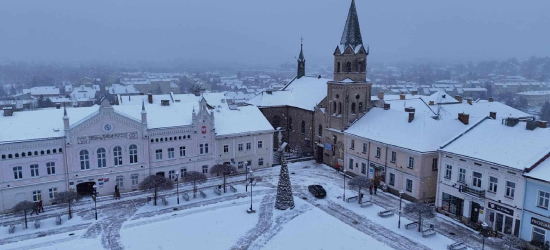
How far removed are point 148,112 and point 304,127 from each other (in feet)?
76.8

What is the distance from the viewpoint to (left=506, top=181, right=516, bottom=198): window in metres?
29.8

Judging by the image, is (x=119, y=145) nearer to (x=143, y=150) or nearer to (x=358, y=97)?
(x=143, y=150)

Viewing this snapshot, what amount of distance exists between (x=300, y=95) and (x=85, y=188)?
107 feet

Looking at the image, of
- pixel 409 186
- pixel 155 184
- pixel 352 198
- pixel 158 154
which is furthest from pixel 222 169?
pixel 409 186

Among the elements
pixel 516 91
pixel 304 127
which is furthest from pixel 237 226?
pixel 516 91

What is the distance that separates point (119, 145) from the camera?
40.2 m

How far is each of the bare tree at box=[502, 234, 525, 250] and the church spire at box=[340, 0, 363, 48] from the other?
27.2 metres

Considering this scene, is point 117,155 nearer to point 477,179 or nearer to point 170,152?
point 170,152

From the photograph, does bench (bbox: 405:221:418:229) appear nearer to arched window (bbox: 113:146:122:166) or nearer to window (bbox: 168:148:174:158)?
window (bbox: 168:148:174:158)

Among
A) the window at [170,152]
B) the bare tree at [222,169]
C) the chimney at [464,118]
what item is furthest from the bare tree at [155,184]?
the chimney at [464,118]

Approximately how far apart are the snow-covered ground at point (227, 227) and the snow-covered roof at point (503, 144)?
249 inches

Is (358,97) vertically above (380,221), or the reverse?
(358,97)

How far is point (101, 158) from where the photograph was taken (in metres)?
39.5

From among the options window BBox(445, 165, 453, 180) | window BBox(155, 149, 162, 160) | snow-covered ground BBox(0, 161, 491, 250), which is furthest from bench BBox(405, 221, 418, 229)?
window BBox(155, 149, 162, 160)
